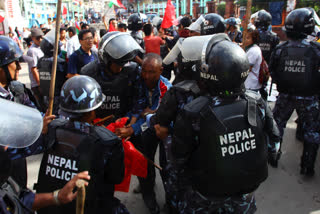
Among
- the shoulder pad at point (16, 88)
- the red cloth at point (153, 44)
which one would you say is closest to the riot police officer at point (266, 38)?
the red cloth at point (153, 44)

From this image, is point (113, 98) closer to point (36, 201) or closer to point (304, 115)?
point (36, 201)

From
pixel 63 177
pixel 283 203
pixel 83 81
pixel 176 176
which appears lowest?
pixel 283 203

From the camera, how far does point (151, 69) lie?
278cm

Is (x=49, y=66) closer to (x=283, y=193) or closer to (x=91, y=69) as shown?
(x=91, y=69)

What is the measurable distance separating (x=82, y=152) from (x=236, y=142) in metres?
0.92

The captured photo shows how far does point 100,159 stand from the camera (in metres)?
1.73

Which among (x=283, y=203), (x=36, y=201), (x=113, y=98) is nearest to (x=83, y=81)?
(x=36, y=201)

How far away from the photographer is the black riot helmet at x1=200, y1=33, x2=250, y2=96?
1.62m

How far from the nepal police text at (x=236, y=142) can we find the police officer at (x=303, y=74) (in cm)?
221

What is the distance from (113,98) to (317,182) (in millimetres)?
2763

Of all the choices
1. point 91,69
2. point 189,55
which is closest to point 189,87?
point 189,55

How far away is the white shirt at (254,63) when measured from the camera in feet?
13.6

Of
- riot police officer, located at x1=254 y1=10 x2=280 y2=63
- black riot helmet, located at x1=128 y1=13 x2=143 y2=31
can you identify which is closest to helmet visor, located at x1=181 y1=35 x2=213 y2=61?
black riot helmet, located at x1=128 y1=13 x2=143 y2=31

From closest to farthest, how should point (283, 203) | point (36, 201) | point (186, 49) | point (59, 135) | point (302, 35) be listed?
point (36, 201) < point (59, 135) < point (186, 49) < point (283, 203) < point (302, 35)
